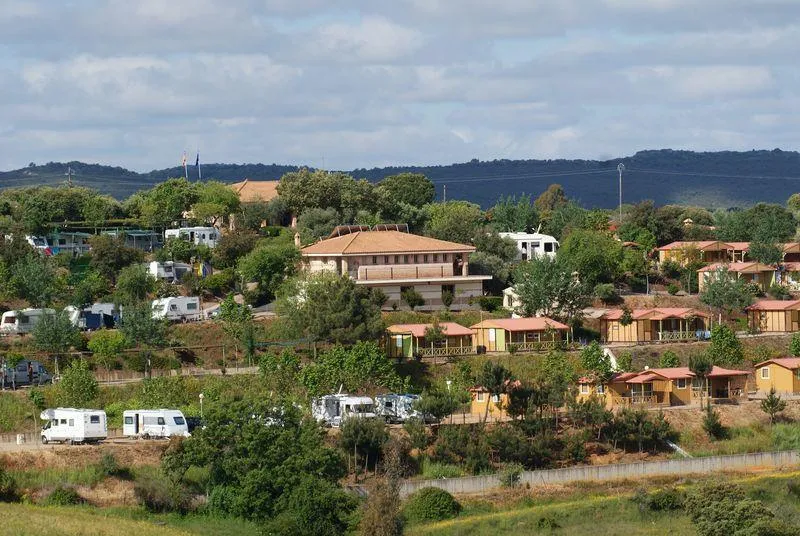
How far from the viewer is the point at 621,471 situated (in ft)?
199

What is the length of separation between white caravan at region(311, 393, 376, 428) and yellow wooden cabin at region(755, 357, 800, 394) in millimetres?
21805

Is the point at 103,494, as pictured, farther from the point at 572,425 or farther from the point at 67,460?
the point at 572,425

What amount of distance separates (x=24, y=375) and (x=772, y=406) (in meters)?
34.1

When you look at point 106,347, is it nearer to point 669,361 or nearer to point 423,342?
point 423,342

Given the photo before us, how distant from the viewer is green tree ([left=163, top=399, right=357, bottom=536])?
2130 inches

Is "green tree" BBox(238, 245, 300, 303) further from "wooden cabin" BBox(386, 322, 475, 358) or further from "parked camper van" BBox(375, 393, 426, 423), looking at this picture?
"parked camper van" BBox(375, 393, 426, 423)

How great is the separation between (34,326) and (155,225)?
29351 millimetres

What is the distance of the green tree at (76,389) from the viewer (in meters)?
62.6

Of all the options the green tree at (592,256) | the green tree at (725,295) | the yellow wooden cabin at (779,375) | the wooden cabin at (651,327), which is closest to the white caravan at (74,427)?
the wooden cabin at (651,327)

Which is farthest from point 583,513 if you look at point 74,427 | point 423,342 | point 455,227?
point 455,227

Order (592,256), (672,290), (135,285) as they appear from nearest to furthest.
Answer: (135,285), (592,256), (672,290)

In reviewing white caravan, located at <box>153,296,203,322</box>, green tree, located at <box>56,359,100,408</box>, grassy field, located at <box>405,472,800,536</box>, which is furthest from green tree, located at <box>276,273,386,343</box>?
grassy field, located at <box>405,472,800,536</box>

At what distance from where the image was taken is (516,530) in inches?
2111

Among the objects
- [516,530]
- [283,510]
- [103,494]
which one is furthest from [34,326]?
[516,530]
